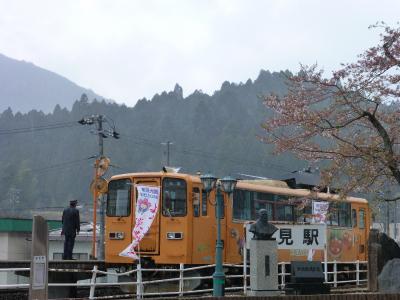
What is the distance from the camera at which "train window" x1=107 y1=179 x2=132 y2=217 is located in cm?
1702

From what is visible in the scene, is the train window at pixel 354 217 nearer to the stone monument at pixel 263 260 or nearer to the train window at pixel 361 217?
the train window at pixel 361 217

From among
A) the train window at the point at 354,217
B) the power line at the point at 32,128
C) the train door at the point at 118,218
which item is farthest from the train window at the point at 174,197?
the power line at the point at 32,128

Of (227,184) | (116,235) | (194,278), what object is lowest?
(194,278)

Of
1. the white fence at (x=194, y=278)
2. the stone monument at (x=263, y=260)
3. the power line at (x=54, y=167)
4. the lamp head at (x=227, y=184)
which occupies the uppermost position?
the power line at (x=54, y=167)

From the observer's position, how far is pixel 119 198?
56.5 ft

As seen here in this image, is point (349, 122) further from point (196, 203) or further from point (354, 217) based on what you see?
point (354, 217)

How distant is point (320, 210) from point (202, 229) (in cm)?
356

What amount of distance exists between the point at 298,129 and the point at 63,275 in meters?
7.53

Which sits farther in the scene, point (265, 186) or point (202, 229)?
point (265, 186)

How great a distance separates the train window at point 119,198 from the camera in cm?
1702

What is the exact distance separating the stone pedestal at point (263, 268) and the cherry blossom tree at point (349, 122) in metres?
2.36

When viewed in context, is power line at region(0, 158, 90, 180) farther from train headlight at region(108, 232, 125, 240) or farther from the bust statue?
the bust statue

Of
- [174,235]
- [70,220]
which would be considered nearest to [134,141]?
[70,220]

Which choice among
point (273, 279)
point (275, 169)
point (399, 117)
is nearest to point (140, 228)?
point (273, 279)
